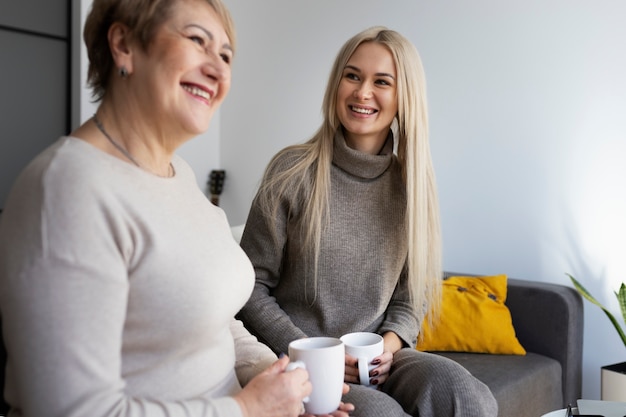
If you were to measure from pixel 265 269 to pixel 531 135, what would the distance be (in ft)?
5.20

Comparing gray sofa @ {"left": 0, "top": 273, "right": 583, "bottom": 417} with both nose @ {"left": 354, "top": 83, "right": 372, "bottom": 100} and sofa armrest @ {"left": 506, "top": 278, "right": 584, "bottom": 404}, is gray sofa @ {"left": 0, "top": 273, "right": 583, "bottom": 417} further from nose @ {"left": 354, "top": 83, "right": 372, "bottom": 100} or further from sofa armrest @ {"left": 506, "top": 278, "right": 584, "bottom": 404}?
nose @ {"left": 354, "top": 83, "right": 372, "bottom": 100}

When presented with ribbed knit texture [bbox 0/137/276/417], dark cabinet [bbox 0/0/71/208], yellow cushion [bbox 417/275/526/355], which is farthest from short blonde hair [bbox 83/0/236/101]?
dark cabinet [bbox 0/0/71/208]

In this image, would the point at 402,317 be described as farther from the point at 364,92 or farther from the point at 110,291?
the point at 110,291

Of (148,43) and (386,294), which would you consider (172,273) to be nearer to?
(148,43)

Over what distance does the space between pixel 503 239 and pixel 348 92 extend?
1411 millimetres

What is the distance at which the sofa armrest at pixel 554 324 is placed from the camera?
2367 mm

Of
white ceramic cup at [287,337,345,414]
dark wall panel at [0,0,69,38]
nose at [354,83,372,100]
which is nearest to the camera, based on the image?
white ceramic cup at [287,337,345,414]

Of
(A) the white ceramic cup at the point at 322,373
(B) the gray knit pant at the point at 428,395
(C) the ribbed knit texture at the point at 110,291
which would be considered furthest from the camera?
(B) the gray knit pant at the point at 428,395

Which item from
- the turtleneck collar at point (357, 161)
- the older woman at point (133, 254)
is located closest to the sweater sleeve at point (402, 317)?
the turtleneck collar at point (357, 161)

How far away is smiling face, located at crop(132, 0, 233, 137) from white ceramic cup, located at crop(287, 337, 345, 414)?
0.41m

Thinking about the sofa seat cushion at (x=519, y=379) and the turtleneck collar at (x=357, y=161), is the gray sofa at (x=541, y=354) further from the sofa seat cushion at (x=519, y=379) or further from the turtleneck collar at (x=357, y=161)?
the turtleneck collar at (x=357, y=161)

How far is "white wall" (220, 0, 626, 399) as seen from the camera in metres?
2.56

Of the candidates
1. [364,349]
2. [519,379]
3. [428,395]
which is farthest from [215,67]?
[519,379]

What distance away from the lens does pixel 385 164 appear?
174cm
